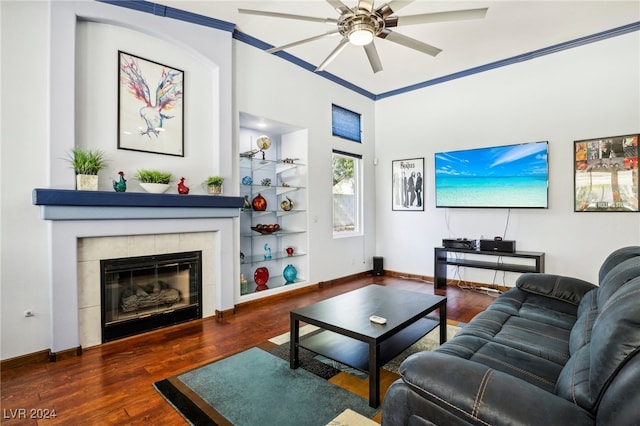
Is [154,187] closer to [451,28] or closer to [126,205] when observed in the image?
[126,205]

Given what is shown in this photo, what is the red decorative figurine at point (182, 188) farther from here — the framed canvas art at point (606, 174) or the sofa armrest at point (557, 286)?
the framed canvas art at point (606, 174)

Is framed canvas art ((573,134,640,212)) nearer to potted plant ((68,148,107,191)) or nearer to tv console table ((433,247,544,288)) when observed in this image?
tv console table ((433,247,544,288))

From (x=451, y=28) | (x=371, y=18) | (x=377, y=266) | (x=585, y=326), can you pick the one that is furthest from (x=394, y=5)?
(x=377, y=266)

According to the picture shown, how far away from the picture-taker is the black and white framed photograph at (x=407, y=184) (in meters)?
5.59

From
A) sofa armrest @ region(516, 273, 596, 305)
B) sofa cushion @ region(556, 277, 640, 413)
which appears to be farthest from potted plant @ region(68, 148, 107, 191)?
sofa armrest @ region(516, 273, 596, 305)

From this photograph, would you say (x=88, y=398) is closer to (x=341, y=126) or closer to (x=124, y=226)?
(x=124, y=226)

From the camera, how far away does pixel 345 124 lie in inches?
223

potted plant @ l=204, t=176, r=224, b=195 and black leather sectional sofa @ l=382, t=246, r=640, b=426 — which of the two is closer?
black leather sectional sofa @ l=382, t=246, r=640, b=426

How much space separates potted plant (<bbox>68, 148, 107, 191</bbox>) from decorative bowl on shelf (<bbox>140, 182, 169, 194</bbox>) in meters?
0.41

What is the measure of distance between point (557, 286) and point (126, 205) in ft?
Answer: 12.3

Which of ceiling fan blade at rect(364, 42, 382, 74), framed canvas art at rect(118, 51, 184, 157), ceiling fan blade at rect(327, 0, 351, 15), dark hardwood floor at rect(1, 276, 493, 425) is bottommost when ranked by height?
dark hardwood floor at rect(1, 276, 493, 425)

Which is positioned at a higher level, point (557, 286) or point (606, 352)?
point (606, 352)

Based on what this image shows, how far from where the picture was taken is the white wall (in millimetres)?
3959

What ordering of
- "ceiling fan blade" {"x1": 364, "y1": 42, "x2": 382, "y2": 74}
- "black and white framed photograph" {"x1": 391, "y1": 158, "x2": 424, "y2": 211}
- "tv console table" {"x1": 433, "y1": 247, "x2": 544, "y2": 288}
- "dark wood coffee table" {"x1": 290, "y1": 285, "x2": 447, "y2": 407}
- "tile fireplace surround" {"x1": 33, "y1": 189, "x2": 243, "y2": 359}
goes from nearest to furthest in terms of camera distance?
"dark wood coffee table" {"x1": 290, "y1": 285, "x2": 447, "y2": 407} < "tile fireplace surround" {"x1": 33, "y1": 189, "x2": 243, "y2": 359} < "ceiling fan blade" {"x1": 364, "y1": 42, "x2": 382, "y2": 74} < "tv console table" {"x1": 433, "y1": 247, "x2": 544, "y2": 288} < "black and white framed photograph" {"x1": 391, "y1": 158, "x2": 424, "y2": 211}
